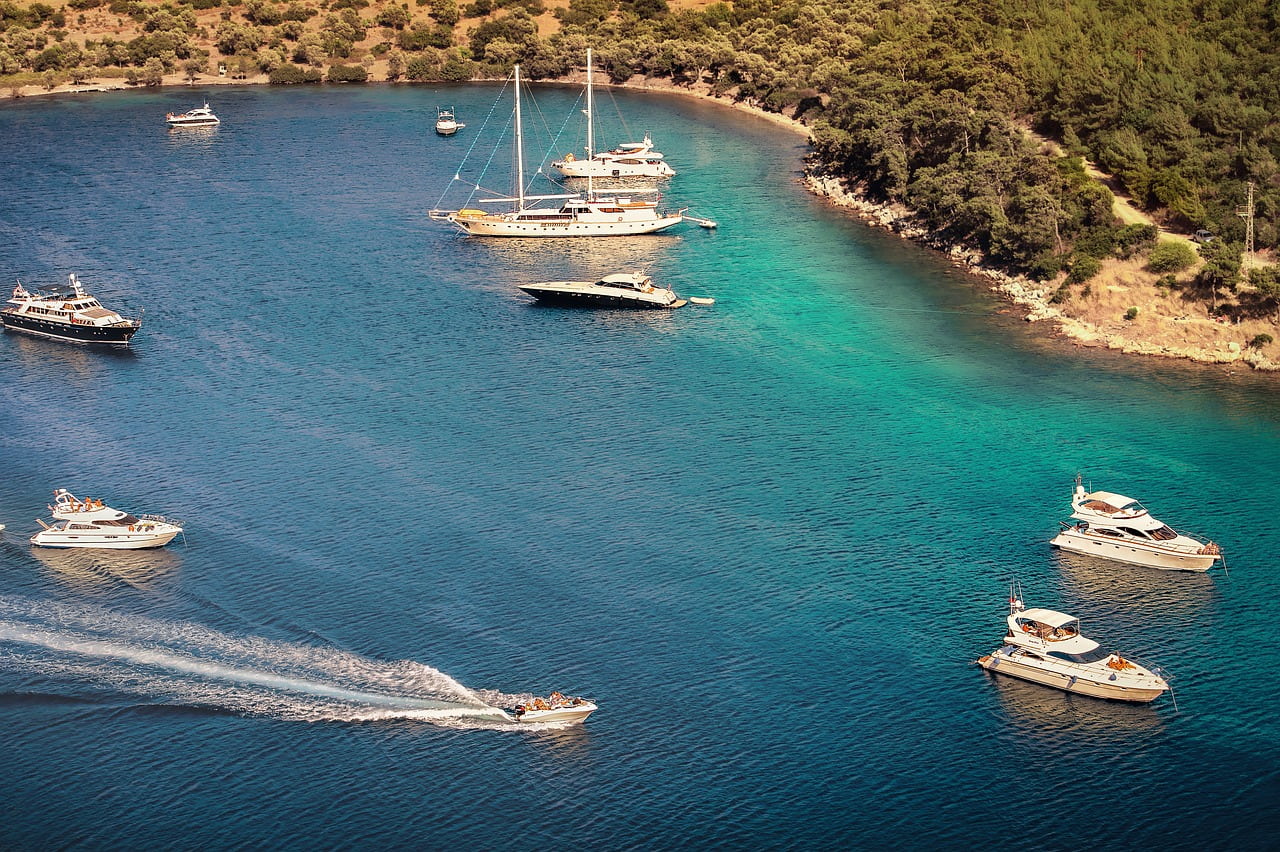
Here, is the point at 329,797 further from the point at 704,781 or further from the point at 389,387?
the point at 389,387

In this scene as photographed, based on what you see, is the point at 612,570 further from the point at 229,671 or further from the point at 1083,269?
the point at 1083,269

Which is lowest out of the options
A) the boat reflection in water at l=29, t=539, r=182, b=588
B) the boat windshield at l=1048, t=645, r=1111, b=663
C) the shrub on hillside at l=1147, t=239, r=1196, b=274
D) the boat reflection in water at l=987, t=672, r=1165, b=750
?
the boat reflection in water at l=987, t=672, r=1165, b=750

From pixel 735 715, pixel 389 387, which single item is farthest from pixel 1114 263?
pixel 735 715

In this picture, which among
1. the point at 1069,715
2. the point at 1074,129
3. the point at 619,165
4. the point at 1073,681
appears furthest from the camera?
the point at 619,165

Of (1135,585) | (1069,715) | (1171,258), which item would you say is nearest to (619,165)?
(1171,258)

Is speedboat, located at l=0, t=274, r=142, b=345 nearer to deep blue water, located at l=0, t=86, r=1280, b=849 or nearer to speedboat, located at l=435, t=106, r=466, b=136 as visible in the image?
deep blue water, located at l=0, t=86, r=1280, b=849

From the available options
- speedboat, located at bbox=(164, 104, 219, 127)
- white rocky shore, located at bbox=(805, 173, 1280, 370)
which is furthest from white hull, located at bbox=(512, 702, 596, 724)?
speedboat, located at bbox=(164, 104, 219, 127)
